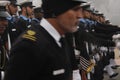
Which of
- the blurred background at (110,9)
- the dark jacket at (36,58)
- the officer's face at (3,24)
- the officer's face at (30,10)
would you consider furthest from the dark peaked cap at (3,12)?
the blurred background at (110,9)

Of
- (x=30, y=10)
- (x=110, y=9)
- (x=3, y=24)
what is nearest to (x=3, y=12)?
(x=3, y=24)

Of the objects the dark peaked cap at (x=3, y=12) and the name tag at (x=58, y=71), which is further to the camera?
the dark peaked cap at (x=3, y=12)

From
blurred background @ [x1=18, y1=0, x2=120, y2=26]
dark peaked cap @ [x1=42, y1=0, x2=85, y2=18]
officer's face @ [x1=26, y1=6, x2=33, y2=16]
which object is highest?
dark peaked cap @ [x1=42, y1=0, x2=85, y2=18]

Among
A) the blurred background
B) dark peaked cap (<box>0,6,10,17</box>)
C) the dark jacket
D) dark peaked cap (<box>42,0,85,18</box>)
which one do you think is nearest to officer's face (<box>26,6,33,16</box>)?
dark peaked cap (<box>0,6,10,17</box>)

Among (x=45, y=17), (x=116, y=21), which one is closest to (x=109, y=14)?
(x=116, y=21)

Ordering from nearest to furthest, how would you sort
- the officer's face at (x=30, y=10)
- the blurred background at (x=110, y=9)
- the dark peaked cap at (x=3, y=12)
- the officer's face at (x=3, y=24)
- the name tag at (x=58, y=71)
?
the name tag at (x=58, y=71), the officer's face at (x=3, y=24), the dark peaked cap at (x=3, y=12), the officer's face at (x=30, y=10), the blurred background at (x=110, y=9)

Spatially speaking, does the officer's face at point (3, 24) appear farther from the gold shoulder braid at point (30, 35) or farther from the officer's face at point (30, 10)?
the gold shoulder braid at point (30, 35)

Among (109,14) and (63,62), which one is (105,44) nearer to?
(63,62)

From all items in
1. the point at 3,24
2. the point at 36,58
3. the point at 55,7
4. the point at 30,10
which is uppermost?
the point at 55,7

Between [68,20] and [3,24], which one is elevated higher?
→ [68,20]

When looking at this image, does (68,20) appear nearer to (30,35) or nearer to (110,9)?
(30,35)

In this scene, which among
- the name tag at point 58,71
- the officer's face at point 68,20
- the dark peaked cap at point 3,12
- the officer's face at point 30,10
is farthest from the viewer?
the officer's face at point 30,10

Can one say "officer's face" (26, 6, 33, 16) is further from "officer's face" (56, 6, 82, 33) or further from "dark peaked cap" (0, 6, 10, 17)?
"officer's face" (56, 6, 82, 33)

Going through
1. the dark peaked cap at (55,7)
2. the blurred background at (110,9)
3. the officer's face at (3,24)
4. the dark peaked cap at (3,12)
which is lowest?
the blurred background at (110,9)
